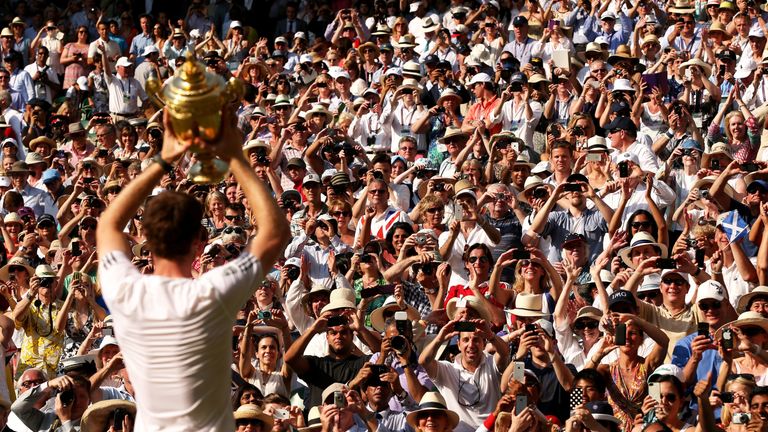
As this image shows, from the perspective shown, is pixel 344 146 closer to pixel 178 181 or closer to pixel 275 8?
pixel 178 181

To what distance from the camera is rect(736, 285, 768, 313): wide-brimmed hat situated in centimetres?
989

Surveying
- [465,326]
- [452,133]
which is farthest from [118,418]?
[452,133]

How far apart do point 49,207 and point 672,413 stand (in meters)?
8.86

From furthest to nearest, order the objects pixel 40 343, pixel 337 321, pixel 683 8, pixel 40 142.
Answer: pixel 683 8, pixel 40 142, pixel 40 343, pixel 337 321

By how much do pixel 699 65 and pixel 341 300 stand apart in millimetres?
6571

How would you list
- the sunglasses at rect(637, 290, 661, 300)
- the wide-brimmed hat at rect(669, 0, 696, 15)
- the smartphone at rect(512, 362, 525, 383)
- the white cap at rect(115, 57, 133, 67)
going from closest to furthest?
the smartphone at rect(512, 362, 525, 383) < the sunglasses at rect(637, 290, 661, 300) < the wide-brimmed hat at rect(669, 0, 696, 15) < the white cap at rect(115, 57, 133, 67)

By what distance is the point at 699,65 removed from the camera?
15.9m

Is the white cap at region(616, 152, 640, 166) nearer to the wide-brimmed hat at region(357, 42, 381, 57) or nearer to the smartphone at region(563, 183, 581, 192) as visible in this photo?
the smartphone at region(563, 183, 581, 192)

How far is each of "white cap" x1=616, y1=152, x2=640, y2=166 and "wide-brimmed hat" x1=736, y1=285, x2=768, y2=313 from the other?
10.0ft

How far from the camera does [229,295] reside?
4.71 metres

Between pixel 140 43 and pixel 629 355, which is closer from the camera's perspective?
pixel 629 355

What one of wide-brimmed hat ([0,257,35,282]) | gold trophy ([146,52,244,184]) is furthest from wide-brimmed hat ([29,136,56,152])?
gold trophy ([146,52,244,184])

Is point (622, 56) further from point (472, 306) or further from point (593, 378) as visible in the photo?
point (593, 378)

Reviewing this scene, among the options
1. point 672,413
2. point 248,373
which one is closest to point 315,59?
point 248,373
